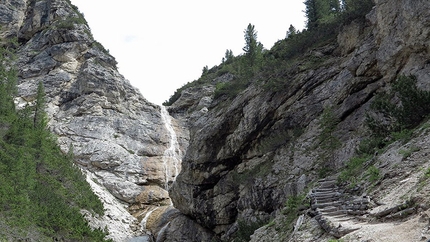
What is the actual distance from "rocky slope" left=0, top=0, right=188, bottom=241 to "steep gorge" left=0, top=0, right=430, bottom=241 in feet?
0.67

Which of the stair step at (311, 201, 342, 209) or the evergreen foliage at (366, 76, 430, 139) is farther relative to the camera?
the evergreen foliage at (366, 76, 430, 139)

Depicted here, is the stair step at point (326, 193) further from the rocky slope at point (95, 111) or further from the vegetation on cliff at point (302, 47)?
the rocky slope at point (95, 111)

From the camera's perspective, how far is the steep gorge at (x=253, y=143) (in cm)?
1138

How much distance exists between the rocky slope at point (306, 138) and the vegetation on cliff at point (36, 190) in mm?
10805

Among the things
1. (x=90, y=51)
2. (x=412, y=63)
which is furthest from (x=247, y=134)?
(x=90, y=51)

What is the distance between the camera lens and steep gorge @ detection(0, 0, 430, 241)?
1138 cm

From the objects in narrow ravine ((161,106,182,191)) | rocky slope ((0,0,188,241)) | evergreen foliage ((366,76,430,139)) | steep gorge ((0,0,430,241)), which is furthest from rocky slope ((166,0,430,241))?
narrow ravine ((161,106,182,191))

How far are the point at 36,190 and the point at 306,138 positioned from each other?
2008 cm

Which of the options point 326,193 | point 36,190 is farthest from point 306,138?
point 36,190

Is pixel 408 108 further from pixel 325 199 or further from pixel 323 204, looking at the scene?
pixel 323 204

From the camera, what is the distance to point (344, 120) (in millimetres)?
21625

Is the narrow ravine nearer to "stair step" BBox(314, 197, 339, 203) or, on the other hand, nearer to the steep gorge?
the steep gorge

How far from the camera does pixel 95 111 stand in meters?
50.2

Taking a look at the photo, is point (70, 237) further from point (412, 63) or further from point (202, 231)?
point (412, 63)
